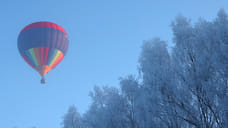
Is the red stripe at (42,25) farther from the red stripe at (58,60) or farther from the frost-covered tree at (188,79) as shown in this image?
the frost-covered tree at (188,79)

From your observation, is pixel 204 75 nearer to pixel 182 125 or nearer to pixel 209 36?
pixel 209 36

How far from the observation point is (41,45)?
27797 mm

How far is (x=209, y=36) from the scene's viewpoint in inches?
524

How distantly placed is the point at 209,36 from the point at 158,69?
333 centimetres

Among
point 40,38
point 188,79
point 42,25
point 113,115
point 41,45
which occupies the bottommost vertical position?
point 113,115

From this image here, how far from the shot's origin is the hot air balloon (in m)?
27.8

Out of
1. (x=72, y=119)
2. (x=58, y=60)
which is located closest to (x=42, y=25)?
(x=58, y=60)

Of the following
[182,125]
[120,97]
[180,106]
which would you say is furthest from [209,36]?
[120,97]

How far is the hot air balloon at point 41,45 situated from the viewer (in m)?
27.8

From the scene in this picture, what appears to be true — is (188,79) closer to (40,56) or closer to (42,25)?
(40,56)

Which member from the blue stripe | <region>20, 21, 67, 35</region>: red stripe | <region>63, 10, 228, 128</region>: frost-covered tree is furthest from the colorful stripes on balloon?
<region>63, 10, 228, 128</region>: frost-covered tree

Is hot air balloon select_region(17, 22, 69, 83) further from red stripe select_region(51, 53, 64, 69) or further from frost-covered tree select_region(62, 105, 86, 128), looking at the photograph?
frost-covered tree select_region(62, 105, 86, 128)

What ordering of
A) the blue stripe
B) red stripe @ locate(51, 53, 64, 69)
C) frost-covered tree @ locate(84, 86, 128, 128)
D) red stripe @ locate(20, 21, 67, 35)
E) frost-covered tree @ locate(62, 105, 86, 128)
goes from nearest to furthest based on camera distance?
frost-covered tree @ locate(84, 86, 128, 128) < the blue stripe < red stripe @ locate(20, 21, 67, 35) < frost-covered tree @ locate(62, 105, 86, 128) < red stripe @ locate(51, 53, 64, 69)

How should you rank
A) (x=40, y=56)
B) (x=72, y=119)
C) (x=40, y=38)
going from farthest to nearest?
(x=72, y=119), (x=40, y=56), (x=40, y=38)
